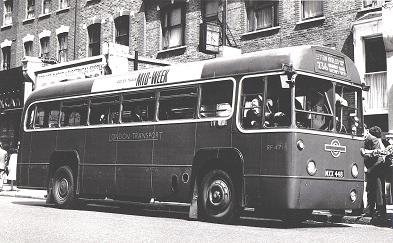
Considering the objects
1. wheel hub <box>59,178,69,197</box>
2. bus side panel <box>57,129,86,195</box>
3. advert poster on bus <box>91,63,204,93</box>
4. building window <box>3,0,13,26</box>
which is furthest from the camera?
building window <box>3,0,13,26</box>

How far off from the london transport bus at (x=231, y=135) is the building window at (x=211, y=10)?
9560 mm

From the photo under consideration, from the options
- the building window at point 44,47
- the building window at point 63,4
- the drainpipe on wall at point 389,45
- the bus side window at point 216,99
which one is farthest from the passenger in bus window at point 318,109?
the building window at point 44,47

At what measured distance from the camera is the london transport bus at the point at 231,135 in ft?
34.9

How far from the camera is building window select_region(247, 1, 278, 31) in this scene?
21.5 metres

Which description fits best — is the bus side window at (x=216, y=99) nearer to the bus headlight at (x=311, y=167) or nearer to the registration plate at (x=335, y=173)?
the bus headlight at (x=311, y=167)

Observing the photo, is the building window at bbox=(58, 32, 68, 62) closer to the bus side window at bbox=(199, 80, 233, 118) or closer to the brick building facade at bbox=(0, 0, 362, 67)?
the brick building facade at bbox=(0, 0, 362, 67)

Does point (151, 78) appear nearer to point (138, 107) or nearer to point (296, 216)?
point (138, 107)

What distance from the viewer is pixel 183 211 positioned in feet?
49.1

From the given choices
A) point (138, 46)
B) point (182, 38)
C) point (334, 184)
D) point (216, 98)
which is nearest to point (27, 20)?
point (138, 46)

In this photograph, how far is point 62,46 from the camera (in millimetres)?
30984

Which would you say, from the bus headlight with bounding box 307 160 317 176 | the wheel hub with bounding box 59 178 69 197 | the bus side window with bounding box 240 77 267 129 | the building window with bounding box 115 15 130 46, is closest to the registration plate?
the bus headlight with bounding box 307 160 317 176

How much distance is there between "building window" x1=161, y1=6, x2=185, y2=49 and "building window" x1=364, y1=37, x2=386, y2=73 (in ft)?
28.1

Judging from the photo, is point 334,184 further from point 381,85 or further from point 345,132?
point 381,85

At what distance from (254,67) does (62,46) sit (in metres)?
21.6
